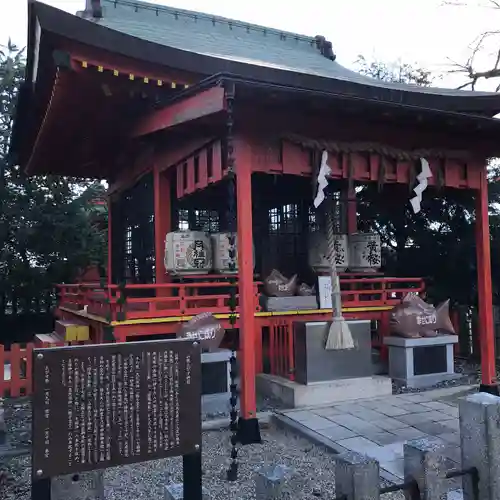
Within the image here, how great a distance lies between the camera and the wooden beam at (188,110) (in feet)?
17.0

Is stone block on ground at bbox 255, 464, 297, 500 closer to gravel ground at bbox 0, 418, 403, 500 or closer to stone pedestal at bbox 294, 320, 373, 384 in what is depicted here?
gravel ground at bbox 0, 418, 403, 500

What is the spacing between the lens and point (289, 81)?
6.26 m

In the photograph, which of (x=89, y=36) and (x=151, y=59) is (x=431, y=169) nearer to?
(x=151, y=59)

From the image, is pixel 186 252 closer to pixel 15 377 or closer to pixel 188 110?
pixel 188 110

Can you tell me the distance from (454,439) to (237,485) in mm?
2370

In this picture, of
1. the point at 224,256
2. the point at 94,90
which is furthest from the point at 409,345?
the point at 94,90

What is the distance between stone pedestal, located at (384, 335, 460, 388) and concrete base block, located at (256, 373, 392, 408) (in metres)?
0.85

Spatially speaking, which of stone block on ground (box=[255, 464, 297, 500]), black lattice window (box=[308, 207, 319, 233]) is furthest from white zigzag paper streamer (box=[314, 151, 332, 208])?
black lattice window (box=[308, 207, 319, 233])

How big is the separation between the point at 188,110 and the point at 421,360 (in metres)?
5.05

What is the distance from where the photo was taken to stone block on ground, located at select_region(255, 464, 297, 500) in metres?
2.72

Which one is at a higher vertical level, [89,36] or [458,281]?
[89,36]

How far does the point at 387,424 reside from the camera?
229 inches

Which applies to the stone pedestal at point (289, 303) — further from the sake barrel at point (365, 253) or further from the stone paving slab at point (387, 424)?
the stone paving slab at point (387, 424)

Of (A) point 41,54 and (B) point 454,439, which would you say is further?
(A) point 41,54
